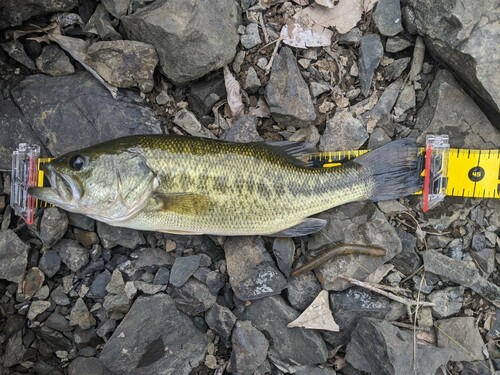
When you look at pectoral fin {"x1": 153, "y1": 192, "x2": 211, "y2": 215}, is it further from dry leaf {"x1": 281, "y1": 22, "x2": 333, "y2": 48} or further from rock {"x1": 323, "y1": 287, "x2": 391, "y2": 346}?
dry leaf {"x1": 281, "y1": 22, "x2": 333, "y2": 48}

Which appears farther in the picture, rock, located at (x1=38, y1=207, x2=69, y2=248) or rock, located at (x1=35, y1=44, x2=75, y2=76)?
rock, located at (x1=35, y1=44, x2=75, y2=76)

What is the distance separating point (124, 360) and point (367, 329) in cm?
258

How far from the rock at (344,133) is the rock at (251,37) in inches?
48.8

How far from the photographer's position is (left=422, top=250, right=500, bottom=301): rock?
17.0 ft

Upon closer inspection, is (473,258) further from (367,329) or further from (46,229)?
(46,229)

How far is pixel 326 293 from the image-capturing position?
5219 millimetres

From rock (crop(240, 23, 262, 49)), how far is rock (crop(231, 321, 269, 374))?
10.3 feet

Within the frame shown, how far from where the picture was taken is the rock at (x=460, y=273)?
518 cm

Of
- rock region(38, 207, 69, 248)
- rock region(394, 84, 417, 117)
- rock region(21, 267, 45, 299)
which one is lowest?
rock region(21, 267, 45, 299)

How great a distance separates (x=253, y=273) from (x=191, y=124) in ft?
5.92

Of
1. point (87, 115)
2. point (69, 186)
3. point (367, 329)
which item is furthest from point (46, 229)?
point (367, 329)

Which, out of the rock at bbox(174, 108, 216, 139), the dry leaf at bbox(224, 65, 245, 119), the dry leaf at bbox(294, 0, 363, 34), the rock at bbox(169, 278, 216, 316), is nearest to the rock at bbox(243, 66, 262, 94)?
the dry leaf at bbox(224, 65, 245, 119)

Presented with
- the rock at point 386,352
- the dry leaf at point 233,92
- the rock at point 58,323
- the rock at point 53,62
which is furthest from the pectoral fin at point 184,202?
the rock at point 386,352

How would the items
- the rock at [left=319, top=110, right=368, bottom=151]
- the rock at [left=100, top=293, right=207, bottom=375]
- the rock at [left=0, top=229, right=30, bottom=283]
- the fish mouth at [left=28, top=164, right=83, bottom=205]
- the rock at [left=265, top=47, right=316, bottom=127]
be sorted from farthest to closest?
the rock at [left=319, top=110, right=368, bottom=151] → the rock at [left=265, top=47, right=316, bottom=127] → the rock at [left=0, top=229, right=30, bottom=283] → the rock at [left=100, top=293, right=207, bottom=375] → the fish mouth at [left=28, top=164, right=83, bottom=205]
